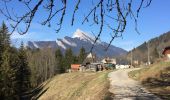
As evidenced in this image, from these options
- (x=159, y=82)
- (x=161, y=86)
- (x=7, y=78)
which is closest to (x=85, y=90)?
(x=159, y=82)

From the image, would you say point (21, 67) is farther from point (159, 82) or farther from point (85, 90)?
point (159, 82)

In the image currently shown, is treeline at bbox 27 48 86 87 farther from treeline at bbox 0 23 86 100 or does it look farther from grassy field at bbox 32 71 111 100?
grassy field at bbox 32 71 111 100

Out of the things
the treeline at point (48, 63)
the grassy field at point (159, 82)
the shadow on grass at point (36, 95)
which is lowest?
the shadow on grass at point (36, 95)

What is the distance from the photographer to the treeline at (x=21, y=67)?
62.0 metres

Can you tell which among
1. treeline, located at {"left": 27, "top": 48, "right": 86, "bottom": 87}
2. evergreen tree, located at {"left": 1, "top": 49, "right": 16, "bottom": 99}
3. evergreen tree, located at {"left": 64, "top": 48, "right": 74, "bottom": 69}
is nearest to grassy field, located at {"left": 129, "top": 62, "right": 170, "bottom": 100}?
evergreen tree, located at {"left": 1, "top": 49, "right": 16, "bottom": 99}

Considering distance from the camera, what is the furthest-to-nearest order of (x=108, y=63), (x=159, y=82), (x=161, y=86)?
(x=159, y=82)
(x=161, y=86)
(x=108, y=63)

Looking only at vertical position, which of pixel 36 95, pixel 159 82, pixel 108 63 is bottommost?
pixel 36 95

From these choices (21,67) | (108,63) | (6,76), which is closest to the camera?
(108,63)

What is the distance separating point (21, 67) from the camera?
269 feet

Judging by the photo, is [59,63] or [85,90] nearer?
[85,90]

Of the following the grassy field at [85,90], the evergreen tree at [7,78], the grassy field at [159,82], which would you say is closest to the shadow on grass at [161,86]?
the grassy field at [159,82]

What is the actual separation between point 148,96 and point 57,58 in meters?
129

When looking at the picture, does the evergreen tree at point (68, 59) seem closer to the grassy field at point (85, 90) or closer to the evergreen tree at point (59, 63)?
the evergreen tree at point (59, 63)

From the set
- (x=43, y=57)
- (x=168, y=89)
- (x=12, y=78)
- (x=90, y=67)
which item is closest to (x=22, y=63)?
(x=90, y=67)
